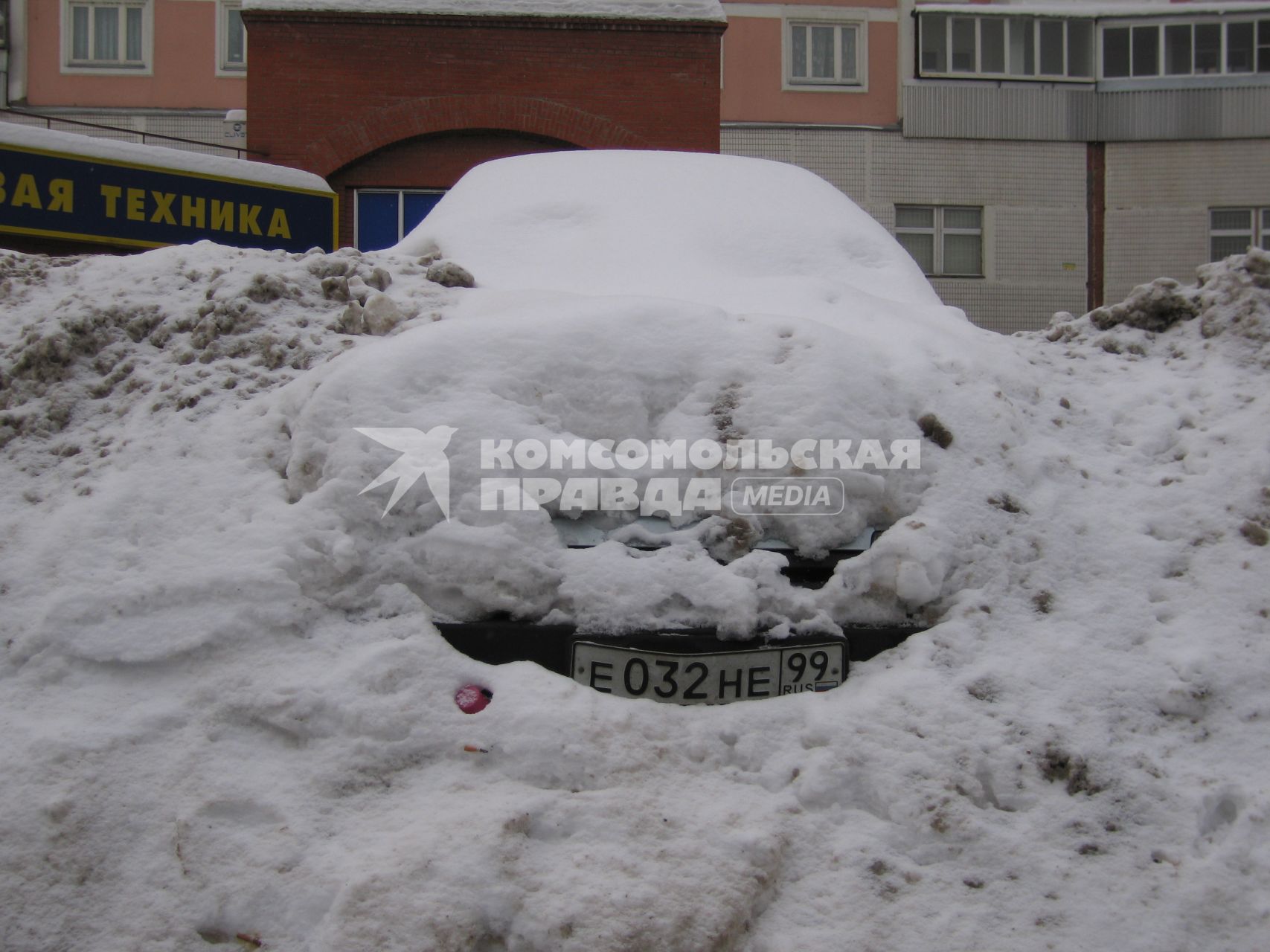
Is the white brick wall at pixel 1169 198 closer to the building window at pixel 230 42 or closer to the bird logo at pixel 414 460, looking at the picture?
the building window at pixel 230 42

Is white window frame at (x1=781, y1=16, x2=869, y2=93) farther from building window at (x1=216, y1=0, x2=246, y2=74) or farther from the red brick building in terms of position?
building window at (x1=216, y1=0, x2=246, y2=74)

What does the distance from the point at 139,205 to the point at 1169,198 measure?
1560cm

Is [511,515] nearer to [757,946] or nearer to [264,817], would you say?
[264,817]

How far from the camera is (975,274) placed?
17859mm

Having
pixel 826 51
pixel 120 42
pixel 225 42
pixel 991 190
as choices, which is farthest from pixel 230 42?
pixel 991 190

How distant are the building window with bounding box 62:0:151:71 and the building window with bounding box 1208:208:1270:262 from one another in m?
17.7

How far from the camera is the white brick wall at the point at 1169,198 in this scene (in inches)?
691

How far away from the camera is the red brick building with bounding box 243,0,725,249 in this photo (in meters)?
11.9

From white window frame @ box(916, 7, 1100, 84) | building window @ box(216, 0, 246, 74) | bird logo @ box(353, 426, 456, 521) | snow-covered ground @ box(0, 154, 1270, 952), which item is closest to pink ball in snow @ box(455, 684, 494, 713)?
snow-covered ground @ box(0, 154, 1270, 952)

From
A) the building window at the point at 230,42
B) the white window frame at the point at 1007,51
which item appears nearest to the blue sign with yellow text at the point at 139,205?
the building window at the point at 230,42

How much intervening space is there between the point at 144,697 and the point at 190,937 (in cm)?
62

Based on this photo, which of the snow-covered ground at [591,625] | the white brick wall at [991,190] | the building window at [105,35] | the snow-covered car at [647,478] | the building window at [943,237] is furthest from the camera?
the building window at [105,35]

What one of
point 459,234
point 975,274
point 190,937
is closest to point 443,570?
point 190,937

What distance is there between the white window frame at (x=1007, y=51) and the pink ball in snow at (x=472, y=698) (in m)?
17.3
